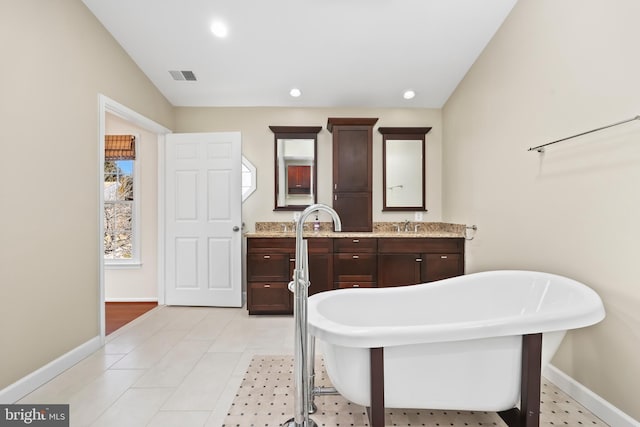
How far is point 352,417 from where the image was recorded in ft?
5.52

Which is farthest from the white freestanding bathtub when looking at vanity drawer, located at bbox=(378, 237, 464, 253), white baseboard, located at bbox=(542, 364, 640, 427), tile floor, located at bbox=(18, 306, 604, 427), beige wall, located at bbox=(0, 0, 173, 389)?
beige wall, located at bbox=(0, 0, 173, 389)

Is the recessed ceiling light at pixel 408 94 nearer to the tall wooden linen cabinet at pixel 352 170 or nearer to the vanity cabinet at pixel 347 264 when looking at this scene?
the tall wooden linen cabinet at pixel 352 170

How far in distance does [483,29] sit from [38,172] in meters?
3.49

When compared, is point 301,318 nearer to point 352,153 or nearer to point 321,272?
point 321,272

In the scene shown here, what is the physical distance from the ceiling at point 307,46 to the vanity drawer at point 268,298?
2.12 m

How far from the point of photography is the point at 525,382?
56.7 inches

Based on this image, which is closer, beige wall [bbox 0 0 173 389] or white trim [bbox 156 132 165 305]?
beige wall [bbox 0 0 173 389]

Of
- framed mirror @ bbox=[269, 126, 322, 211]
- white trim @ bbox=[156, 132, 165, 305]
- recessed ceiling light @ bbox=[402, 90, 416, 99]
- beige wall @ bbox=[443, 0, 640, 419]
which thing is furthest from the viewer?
framed mirror @ bbox=[269, 126, 322, 211]

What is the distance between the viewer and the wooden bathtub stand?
54.6 inches

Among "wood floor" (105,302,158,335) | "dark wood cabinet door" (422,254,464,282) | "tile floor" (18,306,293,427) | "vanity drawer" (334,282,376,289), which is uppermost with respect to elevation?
"dark wood cabinet door" (422,254,464,282)

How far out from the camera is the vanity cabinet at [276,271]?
3297 mm

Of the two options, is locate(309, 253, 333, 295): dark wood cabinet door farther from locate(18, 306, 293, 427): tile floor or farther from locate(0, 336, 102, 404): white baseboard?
locate(0, 336, 102, 404): white baseboard

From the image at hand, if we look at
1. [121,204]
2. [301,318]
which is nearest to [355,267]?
[301,318]

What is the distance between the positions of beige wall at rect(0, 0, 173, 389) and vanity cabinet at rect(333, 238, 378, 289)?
7.02ft
